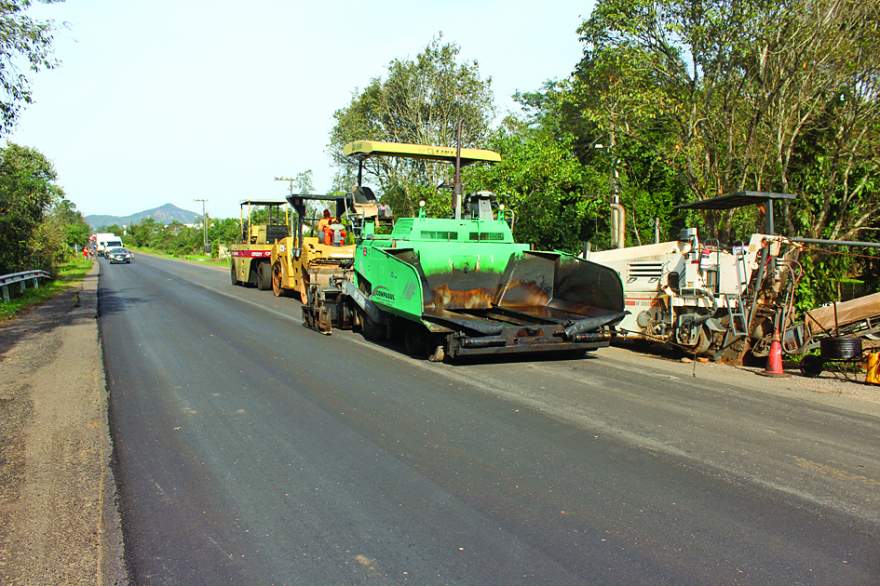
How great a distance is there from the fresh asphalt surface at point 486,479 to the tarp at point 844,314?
6.27 feet

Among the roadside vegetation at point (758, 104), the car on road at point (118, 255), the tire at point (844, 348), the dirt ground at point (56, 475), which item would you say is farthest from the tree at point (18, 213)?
the car on road at point (118, 255)

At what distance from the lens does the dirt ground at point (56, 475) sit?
3.72 metres

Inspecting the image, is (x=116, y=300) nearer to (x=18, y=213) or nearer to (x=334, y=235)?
(x=334, y=235)

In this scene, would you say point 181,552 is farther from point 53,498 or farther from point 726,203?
point 726,203

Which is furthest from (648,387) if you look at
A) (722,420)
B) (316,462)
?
(316,462)

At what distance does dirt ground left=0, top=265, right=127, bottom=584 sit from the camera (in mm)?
3719

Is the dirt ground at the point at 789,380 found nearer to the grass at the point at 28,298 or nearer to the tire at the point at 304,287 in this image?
the tire at the point at 304,287

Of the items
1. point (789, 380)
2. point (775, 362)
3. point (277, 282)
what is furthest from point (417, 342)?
point (277, 282)

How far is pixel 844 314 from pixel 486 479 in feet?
20.4

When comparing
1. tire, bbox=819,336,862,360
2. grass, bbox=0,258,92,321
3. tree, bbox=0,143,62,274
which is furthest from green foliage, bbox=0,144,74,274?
tire, bbox=819,336,862,360

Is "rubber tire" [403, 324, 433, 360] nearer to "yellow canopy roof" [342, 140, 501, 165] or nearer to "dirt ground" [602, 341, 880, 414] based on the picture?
"dirt ground" [602, 341, 880, 414]

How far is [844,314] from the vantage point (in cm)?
885

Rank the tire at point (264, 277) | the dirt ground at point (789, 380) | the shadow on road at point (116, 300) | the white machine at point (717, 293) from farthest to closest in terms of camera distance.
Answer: the tire at point (264, 277)
the shadow on road at point (116, 300)
the white machine at point (717, 293)
the dirt ground at point (789, 380)

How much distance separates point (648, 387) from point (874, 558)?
4.13 meters
